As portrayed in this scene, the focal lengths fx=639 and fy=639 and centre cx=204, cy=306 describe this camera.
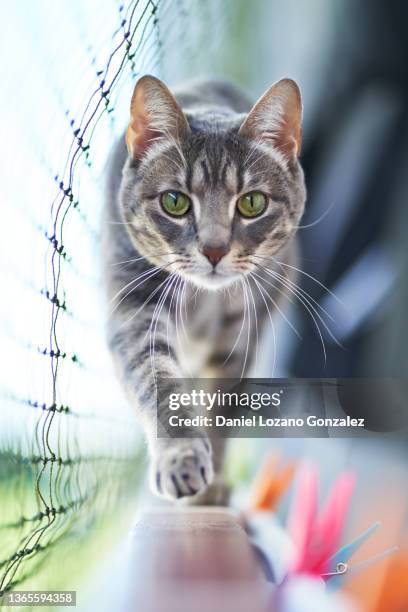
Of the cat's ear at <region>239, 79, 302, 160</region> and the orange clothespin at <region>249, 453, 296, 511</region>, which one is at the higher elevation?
the cat's ear at <region>239, 79, 302, 160</region>

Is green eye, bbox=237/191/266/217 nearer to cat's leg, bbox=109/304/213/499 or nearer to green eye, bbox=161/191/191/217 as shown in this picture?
green eye, bbox=161/191/191/217

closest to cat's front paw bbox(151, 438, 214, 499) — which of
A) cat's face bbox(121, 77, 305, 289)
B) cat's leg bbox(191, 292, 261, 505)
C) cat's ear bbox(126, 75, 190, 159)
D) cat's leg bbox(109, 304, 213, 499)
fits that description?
cat's leg bbox(109, 304, 213, 499)

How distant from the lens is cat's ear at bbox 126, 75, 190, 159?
77 cm

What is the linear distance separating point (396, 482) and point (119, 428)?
0.37 metres

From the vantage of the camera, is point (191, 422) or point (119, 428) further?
point (119, 428)

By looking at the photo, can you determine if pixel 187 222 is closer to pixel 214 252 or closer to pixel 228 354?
pixel 214 252

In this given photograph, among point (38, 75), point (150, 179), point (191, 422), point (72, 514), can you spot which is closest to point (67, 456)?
point (72, 514)

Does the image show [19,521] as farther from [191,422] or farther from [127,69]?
[127,69]

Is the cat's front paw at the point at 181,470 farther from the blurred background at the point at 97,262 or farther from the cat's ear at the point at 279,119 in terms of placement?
the cat's ear at the point at 279,119

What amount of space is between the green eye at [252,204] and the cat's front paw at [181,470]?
0.95 feet

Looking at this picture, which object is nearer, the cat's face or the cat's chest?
the cat's face

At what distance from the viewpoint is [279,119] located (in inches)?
31.1

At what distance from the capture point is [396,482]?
823mm

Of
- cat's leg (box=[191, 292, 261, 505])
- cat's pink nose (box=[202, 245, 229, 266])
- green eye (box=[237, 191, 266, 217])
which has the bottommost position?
cat's leg (box=[191, 292, 261, 505])
